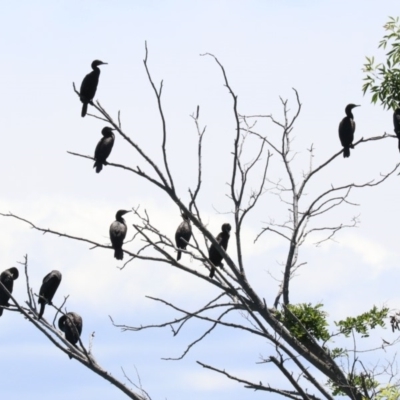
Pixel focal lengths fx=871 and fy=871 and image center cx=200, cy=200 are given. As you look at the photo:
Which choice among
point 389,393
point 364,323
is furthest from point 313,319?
point 389,393

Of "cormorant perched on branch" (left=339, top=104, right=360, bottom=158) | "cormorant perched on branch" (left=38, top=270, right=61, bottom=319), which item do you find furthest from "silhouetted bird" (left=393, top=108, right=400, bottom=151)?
"cormorant perched on branch" (left=38, top=270, right=61, bottom=319)

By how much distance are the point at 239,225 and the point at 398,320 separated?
2.53 m

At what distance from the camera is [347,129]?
1487 cm

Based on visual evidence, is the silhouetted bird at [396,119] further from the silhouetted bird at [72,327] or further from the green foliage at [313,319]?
the silhouetted bird at [72,327]

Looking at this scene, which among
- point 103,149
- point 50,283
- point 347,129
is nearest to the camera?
point 50,283

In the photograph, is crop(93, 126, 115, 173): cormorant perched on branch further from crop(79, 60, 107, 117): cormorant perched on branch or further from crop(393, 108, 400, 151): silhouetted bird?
crop(393, 108, 400, 151): silhouetted bird

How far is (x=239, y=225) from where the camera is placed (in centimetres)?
962

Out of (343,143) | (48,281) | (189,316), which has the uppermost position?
(343,143)

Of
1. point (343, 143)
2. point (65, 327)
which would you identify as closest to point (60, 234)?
point (65, 327)

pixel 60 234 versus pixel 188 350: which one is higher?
pixel 60 234

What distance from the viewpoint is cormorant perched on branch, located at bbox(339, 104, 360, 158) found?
14.3 meters

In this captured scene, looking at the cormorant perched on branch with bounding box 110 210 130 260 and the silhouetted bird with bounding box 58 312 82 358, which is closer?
the silhouetted bird with bounding box 58 312 82 358

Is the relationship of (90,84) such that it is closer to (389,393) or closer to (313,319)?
(313,319)

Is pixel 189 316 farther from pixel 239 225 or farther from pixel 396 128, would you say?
pixel 396 128
